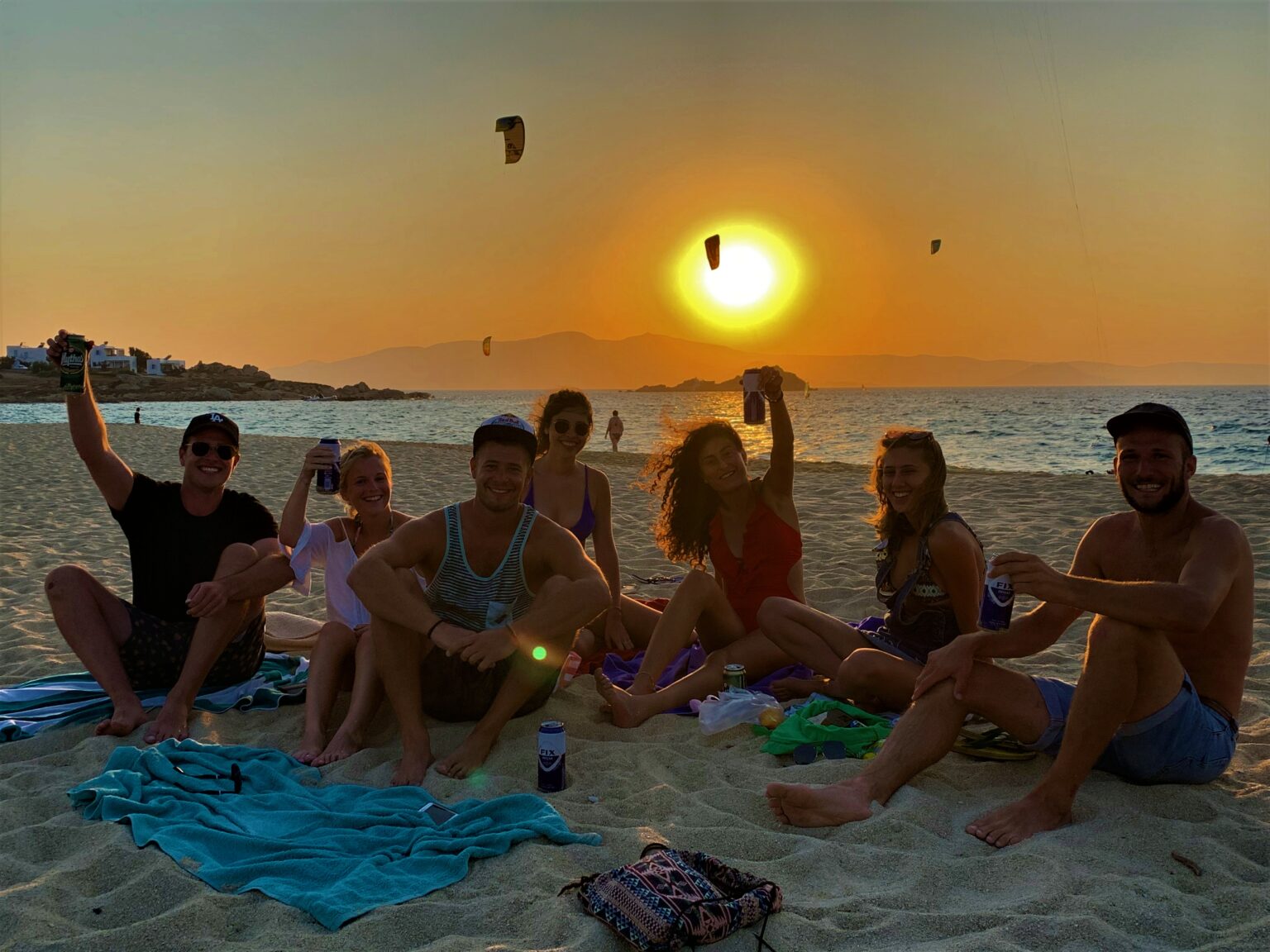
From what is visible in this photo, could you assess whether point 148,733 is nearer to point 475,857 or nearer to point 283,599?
point 475,857

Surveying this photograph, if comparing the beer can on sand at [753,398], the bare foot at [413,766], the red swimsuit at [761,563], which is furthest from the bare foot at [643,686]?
the beer can on sand at [753,398]

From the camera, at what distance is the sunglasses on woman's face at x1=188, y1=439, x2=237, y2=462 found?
420 centimetres

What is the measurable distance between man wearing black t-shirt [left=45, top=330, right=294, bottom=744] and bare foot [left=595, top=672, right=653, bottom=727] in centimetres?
151

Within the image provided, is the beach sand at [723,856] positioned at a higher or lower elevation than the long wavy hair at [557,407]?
lower

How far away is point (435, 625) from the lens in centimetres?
366

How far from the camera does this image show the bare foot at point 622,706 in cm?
416

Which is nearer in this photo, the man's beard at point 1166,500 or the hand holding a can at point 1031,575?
the hand holding a can at point 1031,575

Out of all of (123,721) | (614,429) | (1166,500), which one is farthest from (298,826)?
(614,429)

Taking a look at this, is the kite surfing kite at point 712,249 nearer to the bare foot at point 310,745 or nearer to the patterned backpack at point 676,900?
the bare foot at point 310,745

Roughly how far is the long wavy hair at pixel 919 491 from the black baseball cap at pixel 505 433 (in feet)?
4.70

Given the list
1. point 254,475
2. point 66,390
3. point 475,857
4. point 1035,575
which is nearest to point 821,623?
point 1035,575

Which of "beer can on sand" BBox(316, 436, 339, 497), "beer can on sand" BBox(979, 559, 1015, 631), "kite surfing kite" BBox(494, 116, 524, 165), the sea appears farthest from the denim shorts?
the sea

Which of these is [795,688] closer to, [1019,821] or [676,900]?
[1019,821]

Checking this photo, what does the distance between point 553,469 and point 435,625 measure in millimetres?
1754
